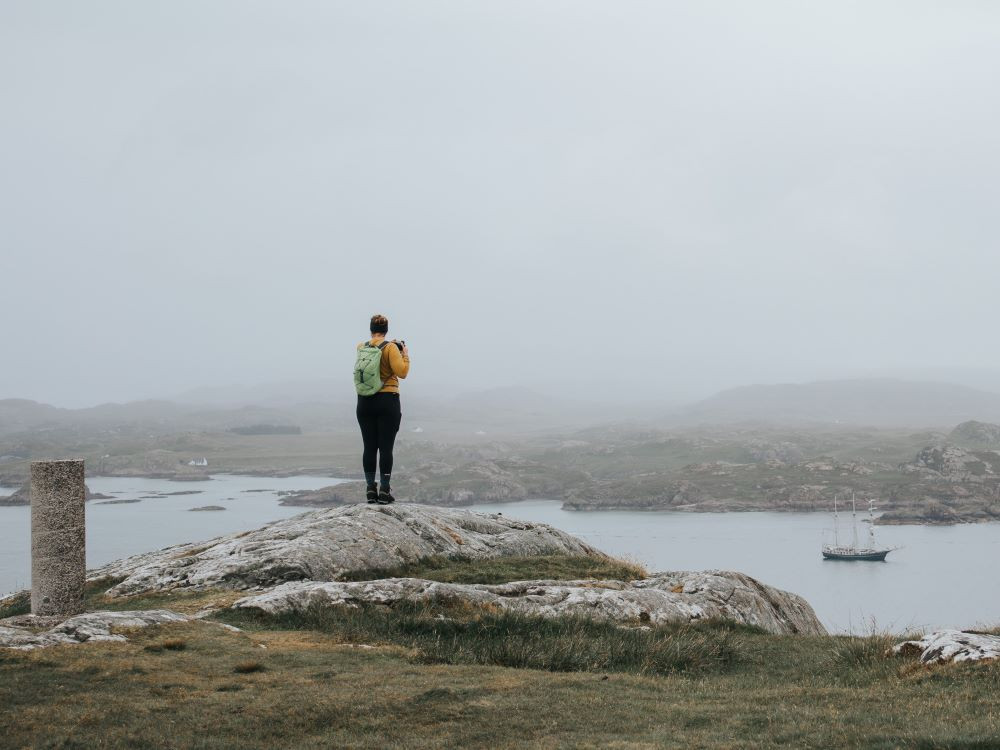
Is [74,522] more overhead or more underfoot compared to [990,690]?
more overhead

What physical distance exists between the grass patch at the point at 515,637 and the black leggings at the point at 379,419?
14.7 feet

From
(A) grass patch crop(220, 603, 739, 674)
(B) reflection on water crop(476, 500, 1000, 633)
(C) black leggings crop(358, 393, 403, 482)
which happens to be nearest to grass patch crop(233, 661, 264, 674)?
(A) grass patch crop(220, 603, 739, 674)

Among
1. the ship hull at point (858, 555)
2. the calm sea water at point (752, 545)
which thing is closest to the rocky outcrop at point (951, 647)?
the calm sea water at point (752, 545)

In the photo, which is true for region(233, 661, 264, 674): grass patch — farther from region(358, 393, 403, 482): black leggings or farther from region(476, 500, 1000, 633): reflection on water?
region(476, 500, 1000, 633): reflection on water

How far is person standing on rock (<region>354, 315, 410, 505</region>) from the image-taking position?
50.5 feet

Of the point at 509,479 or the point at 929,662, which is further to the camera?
the point at 509,479

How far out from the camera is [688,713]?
7230mm

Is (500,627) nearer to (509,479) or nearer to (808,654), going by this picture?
(808,654)

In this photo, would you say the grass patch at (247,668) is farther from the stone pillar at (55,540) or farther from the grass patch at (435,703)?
the stone pillar at (55,540)

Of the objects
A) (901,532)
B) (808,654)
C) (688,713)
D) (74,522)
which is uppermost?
(74,522)

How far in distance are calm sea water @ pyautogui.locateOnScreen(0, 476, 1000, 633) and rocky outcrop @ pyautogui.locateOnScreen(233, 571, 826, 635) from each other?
5136 centimetres

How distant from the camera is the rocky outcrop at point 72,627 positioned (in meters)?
8.93

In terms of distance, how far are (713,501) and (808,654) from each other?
167 m

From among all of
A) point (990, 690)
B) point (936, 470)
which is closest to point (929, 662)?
point (990, 690)
